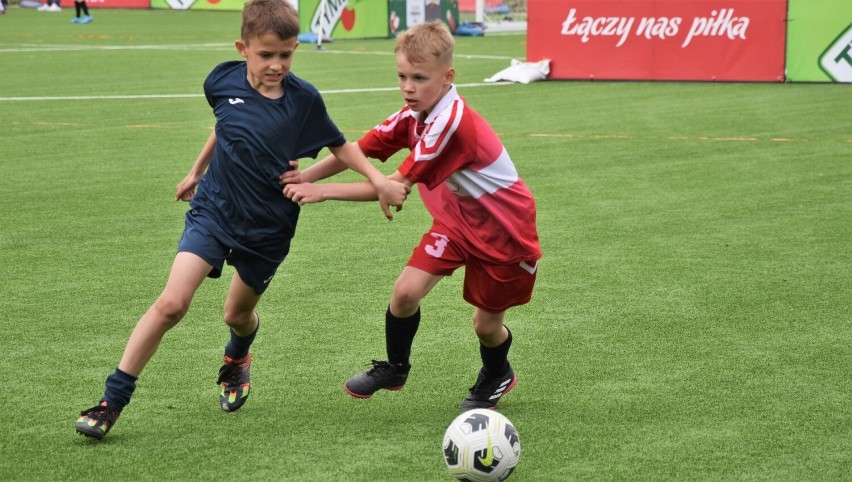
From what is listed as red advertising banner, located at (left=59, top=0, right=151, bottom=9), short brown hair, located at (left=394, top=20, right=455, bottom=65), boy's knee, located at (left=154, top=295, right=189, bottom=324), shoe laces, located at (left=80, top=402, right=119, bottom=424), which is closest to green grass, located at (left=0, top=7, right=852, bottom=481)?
shoe laces, located at (left=80, top=402, right=119, bottom=424)

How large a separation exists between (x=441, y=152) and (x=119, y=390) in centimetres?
149

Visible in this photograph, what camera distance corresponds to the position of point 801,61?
62.8 ft

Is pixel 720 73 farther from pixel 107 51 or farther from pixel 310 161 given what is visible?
pixel 107 51

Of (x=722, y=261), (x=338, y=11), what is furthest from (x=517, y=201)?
(x=338, y=11)

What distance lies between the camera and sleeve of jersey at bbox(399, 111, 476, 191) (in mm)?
4668

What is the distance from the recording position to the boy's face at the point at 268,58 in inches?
184

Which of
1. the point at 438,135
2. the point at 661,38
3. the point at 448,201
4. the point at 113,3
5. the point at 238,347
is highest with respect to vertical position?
the point at 438,135

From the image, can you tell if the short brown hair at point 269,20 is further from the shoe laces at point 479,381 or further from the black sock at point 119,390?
the shoe laces at point 479,381

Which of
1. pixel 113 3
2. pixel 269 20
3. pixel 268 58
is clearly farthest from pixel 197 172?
pixel 113 3

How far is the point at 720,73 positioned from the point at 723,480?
16.0 metres

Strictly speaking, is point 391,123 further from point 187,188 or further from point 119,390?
point 119,390

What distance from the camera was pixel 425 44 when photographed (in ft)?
15.2

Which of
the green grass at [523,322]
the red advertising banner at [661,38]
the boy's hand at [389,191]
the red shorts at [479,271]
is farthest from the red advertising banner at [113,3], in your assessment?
the boy's hand at [389,191]

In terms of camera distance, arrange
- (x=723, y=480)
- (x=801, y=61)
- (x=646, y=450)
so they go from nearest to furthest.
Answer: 1. (x=723, y=480)
2. (x=646, y=450)
3. (x=801, y=61)
